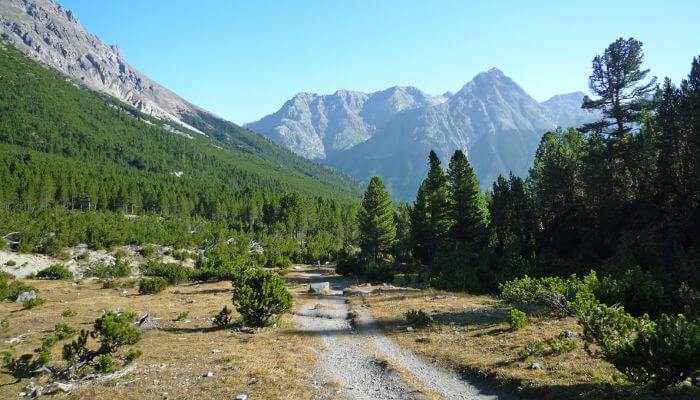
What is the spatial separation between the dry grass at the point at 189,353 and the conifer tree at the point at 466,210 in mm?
34251

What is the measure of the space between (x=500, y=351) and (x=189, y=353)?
473 inches

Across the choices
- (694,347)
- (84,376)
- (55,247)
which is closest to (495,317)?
(694,347)

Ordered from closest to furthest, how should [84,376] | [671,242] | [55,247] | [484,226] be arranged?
[84,376] → [671,242] → [484,226] → [55,247]

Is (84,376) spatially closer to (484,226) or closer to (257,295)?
(257,295)

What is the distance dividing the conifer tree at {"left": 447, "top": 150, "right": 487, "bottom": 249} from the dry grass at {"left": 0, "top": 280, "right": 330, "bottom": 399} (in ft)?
112

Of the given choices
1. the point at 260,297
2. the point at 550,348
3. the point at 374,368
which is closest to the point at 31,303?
the point at 260,297

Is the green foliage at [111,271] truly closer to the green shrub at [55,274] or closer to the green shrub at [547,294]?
the green shrub at [55,274]

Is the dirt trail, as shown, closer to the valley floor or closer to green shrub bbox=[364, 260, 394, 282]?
the valley floor

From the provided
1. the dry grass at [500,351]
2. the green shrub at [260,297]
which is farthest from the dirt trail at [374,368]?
the green shrub at [260,297]

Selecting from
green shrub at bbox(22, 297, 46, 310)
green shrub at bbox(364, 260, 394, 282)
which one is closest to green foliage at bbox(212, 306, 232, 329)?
green shrub at bbox(22, 297, 46, 310)

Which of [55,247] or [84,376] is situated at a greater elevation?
[55,247]

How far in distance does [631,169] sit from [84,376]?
147 ft

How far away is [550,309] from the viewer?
15688 mm

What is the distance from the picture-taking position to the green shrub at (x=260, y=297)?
15.8 metres
